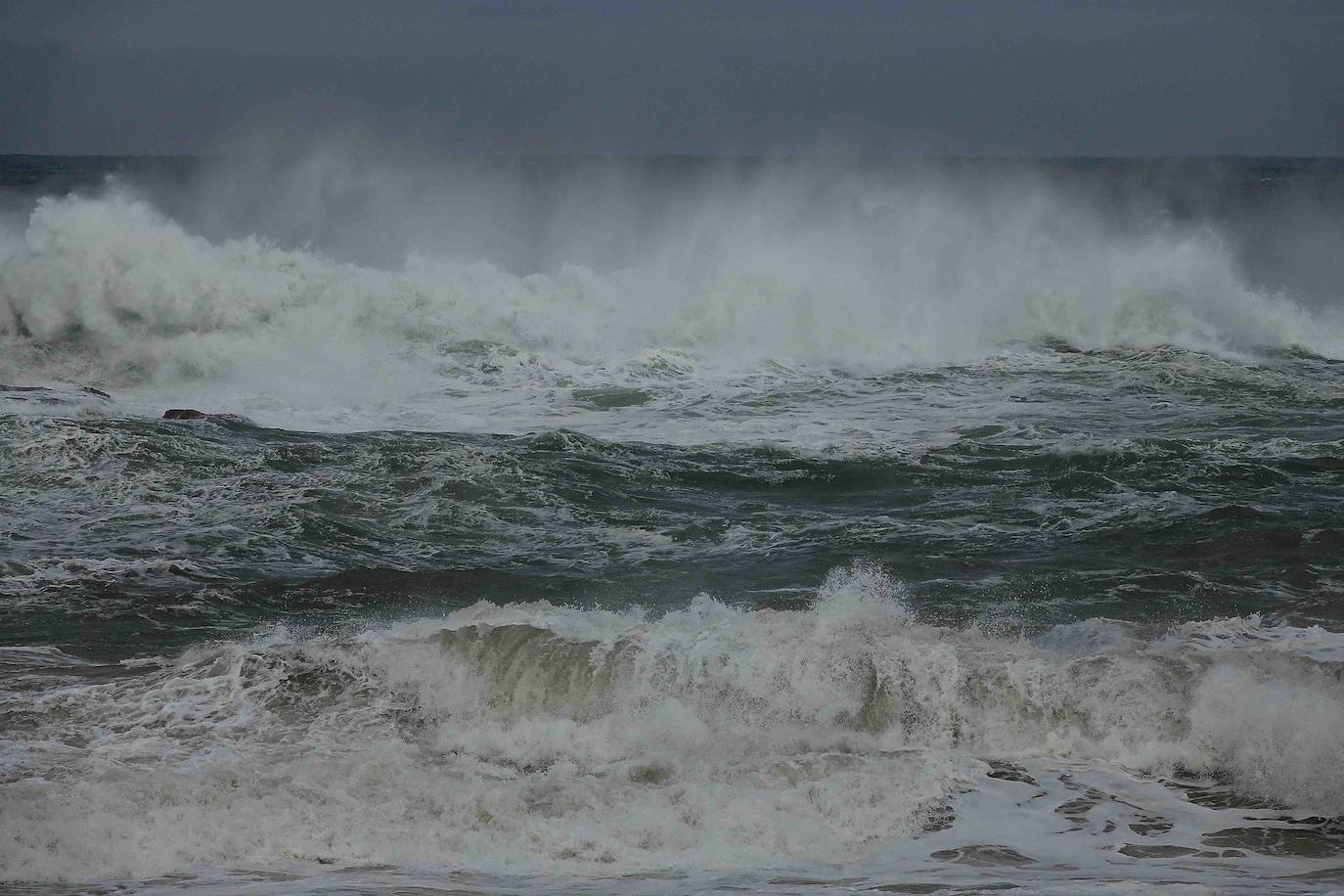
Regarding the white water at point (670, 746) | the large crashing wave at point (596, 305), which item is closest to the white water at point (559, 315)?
the large crashing wave at point (596, 305)

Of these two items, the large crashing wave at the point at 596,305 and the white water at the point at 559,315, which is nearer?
the white water at the point at 559,315

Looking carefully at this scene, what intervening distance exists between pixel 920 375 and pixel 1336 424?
702cm

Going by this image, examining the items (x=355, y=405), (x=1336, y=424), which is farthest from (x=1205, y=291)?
(x=355, y=405)

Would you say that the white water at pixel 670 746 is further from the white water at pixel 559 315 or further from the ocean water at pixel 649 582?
the white water at pixel 559 315

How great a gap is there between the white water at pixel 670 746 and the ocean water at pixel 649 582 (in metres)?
0.03

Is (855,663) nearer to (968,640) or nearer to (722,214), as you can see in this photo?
(968,640)

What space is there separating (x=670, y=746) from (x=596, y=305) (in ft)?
67.2

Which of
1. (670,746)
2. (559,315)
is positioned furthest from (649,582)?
(559,315)

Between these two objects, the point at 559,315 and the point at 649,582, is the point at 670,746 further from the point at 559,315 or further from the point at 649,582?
the point at 559,315

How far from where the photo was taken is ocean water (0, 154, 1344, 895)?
24.4 feet

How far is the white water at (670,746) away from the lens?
23.7 feet

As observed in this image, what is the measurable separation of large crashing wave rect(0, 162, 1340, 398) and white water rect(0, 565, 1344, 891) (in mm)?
12871

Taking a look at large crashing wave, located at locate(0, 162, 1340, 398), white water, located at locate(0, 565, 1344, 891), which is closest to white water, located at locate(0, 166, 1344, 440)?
large crashing wave, located at locate(0, 162, 1340, 398)

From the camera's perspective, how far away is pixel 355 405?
2059 cm
